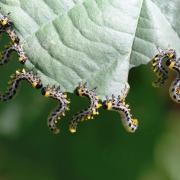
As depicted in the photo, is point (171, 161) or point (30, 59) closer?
point (30, 59)

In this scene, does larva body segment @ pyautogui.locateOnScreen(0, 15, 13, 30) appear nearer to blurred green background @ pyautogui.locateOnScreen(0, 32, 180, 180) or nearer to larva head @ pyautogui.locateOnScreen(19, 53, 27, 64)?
larva head @ pyautogui.locateOnScreen(19, 53, 27, 64)

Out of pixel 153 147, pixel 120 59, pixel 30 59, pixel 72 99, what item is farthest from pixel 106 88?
pixel 153 147

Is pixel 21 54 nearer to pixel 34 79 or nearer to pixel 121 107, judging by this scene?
pixel 34 79

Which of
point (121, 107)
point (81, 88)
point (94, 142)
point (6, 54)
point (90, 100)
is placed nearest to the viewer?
point (81, 88)

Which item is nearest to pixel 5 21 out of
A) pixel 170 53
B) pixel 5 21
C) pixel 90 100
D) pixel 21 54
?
pixel 5 21

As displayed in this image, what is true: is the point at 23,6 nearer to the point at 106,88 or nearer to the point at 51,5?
the point at 51,5

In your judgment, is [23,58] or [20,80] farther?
[20,80]
